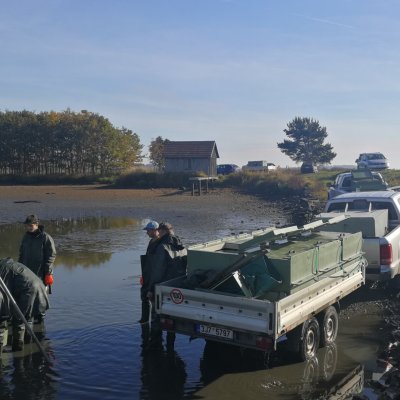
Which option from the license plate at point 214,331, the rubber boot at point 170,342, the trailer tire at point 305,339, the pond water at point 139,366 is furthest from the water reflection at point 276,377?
the license plate at point 214,331

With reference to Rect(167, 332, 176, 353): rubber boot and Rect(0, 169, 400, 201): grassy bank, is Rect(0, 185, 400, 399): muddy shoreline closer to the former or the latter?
Rect(0, 169, 400, 201): grassy bank

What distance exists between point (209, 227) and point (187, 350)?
54.6 feet

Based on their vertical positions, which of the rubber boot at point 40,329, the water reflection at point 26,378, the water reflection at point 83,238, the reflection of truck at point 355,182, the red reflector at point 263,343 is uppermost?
the reflection of truck at point 355,182

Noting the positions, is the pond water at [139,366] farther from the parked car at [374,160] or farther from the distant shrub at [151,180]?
the distant shrub at [151,180]

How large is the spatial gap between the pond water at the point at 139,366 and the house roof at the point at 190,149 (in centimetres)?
4531

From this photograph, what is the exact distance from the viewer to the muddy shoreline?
11227 millimetres

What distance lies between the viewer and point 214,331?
6.93 m

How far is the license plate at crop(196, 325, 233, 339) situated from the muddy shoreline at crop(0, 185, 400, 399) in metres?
3.35

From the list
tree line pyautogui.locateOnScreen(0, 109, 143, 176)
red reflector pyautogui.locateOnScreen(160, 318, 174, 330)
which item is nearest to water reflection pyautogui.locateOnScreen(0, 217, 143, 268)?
red reflector pyautogui.locateOnScreen(160, 318, 174, 330)

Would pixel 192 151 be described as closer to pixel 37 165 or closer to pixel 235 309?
pixel 37 165

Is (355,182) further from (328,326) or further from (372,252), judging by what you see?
(328,326)

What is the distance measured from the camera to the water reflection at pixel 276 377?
262 inches

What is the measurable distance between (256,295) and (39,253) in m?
Answer: 4.17

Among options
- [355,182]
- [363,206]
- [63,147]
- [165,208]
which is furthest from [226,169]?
[363,206]
